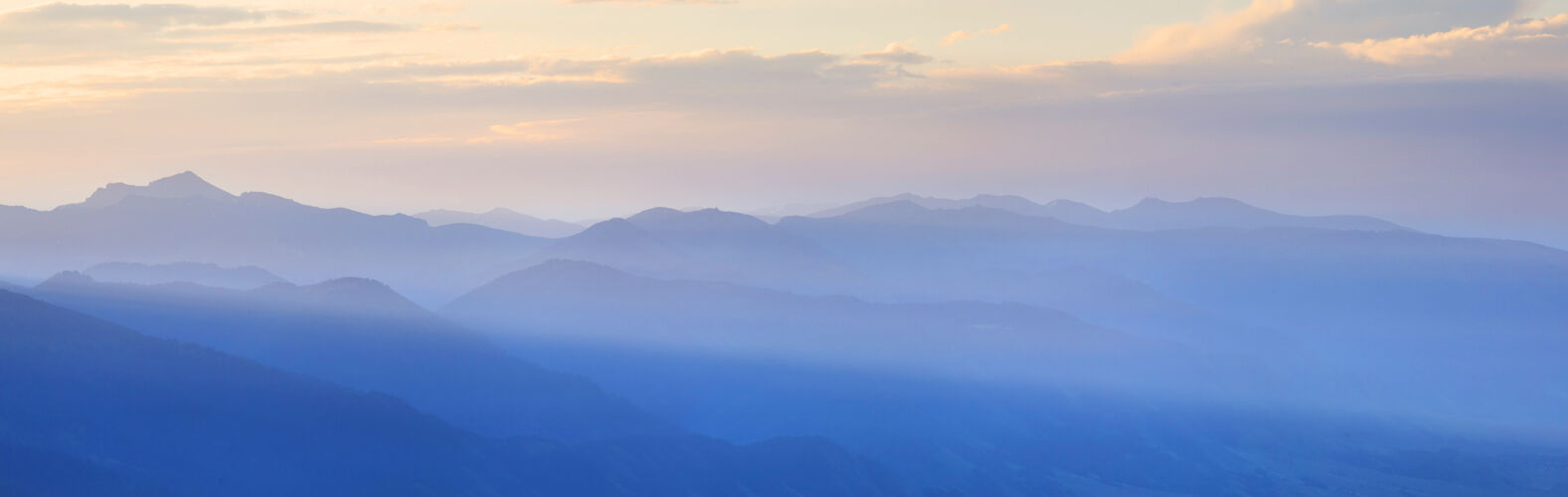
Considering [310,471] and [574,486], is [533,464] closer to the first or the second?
[574,486]

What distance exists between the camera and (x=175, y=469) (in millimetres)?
156875

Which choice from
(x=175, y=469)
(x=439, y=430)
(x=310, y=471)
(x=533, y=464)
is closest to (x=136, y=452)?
(x=175, y=469)

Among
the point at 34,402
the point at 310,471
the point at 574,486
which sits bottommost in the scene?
the point at 574,486

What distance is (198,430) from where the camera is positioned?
167 m

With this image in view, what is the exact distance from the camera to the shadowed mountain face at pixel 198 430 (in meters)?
151

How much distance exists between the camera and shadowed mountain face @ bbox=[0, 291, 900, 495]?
495 ft

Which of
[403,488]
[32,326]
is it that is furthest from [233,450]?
[32,326]

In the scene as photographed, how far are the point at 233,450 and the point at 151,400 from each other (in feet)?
42.1

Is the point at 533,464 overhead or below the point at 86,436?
below

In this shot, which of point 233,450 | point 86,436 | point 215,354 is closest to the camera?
point 86,436

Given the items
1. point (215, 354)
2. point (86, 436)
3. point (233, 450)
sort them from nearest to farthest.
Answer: point (86, 436), point (233, 450), point (215, 354)

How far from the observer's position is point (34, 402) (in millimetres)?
156000

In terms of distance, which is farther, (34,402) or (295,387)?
(295,387)

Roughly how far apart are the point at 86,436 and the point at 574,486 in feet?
220
